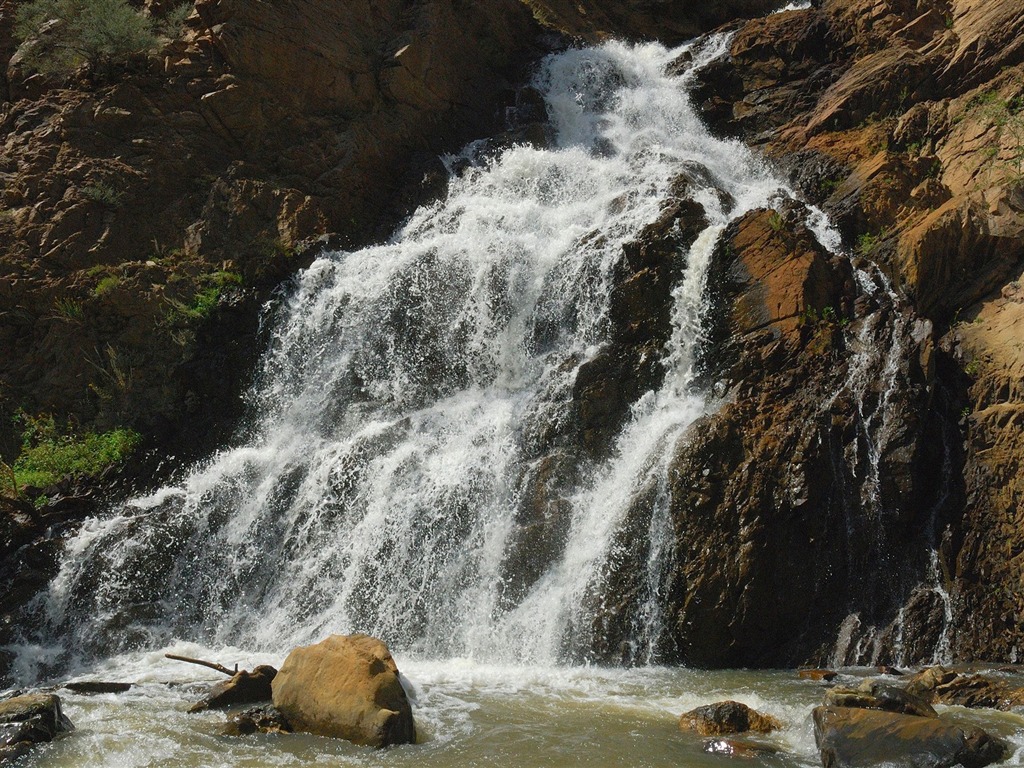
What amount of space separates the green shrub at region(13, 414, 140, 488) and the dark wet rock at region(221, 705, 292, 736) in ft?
24.2

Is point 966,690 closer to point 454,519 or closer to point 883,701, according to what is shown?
point 883,701

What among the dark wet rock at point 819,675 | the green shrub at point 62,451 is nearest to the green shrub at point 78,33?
the green shrub at point 62,451

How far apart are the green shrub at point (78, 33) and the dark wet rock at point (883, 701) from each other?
17.6 metres

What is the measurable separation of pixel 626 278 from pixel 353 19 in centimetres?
1079

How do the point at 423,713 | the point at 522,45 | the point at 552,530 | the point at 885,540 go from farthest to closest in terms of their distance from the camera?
the point at 522,45 < the point at 552,530 < the point at 885,540 < the point at 423,713

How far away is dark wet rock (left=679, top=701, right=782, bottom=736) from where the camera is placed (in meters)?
7.72

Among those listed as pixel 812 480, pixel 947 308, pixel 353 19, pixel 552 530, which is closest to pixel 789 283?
pixel 947 308

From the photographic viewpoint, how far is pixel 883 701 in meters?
7.29

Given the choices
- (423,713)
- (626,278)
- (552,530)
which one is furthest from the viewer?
(626,278)

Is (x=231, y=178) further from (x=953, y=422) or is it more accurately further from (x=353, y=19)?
(x=953, y=422)

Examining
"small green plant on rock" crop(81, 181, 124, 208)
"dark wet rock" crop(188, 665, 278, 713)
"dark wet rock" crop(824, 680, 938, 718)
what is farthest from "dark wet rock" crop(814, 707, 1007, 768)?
"small green plant on rock" crop(81, 181, 124, 208)

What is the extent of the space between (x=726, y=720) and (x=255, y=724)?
14.1 ft

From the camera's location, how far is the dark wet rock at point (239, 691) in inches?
340

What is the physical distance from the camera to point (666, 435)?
11992 mm
